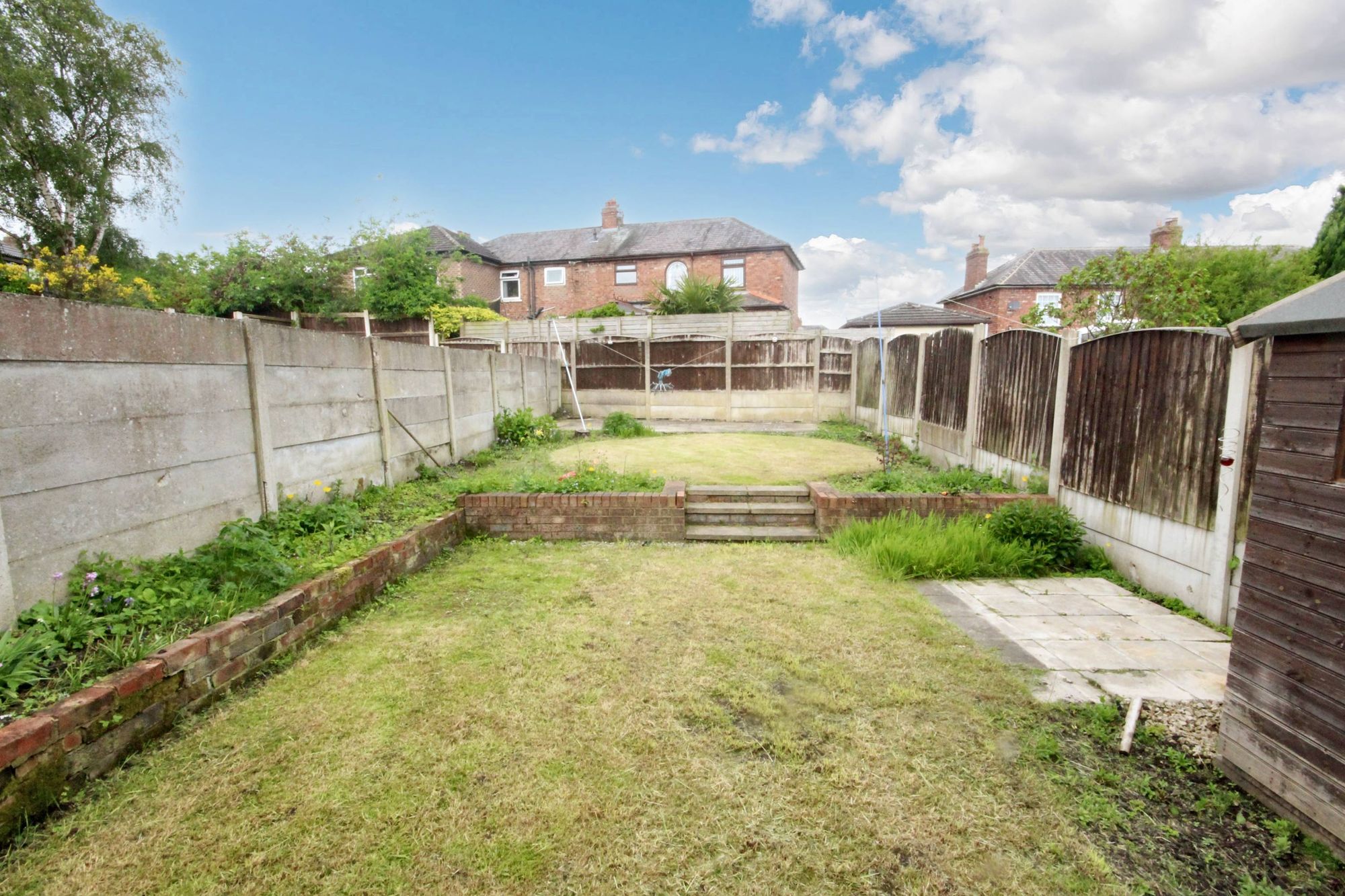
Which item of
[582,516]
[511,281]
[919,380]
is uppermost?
[511,281]

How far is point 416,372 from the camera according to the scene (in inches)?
265

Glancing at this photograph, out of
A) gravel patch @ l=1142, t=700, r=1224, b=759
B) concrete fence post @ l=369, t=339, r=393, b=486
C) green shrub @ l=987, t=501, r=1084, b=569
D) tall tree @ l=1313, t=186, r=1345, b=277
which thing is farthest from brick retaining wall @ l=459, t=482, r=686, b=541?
tall tree @ l=1313, t=186, r=1345, b=277

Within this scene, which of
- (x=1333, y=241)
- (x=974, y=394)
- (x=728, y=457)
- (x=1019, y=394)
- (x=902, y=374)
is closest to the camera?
(x=1019, y=394)

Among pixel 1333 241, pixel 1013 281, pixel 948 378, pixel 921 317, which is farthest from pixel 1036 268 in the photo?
pixel 948 378

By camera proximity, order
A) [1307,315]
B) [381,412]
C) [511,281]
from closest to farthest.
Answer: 1. [1307,315]
2. [381,412]
3. [511,281]

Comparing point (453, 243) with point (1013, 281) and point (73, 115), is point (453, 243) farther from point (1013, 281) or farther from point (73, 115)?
point (1013, 281)

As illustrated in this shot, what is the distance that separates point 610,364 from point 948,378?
312 inches

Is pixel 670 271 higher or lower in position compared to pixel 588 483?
higher

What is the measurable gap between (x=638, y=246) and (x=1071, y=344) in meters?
23.3

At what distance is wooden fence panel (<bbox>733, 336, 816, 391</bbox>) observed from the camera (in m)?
13.1

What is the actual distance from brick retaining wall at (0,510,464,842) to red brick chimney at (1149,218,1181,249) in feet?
93.8

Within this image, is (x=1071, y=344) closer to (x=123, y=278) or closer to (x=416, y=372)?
(x=416, y=372)

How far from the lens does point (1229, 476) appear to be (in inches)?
136

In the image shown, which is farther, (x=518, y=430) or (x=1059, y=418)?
(x=518, y=430)
